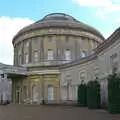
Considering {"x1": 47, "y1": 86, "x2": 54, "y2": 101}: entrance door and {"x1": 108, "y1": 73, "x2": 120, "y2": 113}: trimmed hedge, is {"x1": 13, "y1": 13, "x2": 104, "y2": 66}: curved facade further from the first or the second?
{"x1": 108, "y1": 73, "x2": 120, "y2": 113}: trimmed hedge

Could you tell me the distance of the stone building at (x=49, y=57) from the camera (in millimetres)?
40969

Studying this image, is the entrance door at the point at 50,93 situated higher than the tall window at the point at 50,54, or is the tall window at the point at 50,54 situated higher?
the tall window at the point at 50,54

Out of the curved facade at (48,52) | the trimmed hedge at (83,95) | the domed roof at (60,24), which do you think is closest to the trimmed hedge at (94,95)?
the trimmed hedge at (83,95)

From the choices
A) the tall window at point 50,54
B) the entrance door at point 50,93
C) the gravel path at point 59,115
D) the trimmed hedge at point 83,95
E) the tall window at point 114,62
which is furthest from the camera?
the tall window at point 50,54

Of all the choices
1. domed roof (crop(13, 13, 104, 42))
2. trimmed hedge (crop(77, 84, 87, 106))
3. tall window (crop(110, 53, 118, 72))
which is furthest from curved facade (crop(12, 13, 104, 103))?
tall window (crop(110, 53, 118, 72))

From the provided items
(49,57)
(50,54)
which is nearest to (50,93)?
(49,57)

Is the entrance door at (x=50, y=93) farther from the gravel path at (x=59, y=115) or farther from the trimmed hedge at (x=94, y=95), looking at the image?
the gravel path at (x=59, y=115)

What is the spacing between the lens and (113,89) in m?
19.5

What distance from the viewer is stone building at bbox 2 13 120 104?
4097 cm

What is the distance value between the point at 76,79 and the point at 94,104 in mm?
10287

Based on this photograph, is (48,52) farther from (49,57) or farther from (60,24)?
(60,24)

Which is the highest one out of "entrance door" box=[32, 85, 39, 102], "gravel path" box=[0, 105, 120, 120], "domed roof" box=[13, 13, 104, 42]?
"domed roof" box=[13, 13, 104, 42]

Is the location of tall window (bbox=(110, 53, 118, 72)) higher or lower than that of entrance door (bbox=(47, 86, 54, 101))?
higher

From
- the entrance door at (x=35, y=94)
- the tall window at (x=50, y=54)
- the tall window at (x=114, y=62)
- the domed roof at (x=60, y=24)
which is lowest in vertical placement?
the entrance door at (x=35, y=94)
